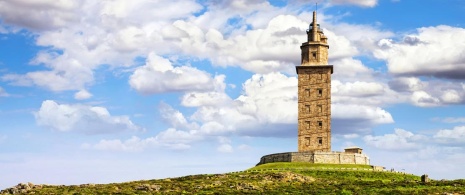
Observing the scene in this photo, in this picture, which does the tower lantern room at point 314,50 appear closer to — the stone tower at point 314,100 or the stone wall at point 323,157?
the stone tower at point 314,100

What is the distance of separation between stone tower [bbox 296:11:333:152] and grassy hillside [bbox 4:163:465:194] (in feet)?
71.4

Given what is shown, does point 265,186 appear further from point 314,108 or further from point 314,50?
point 314,50

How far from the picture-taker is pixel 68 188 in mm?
73812

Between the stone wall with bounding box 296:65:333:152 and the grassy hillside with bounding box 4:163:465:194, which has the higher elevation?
the stone wall with bounding box 296:65:333:152

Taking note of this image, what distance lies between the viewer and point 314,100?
110938mm

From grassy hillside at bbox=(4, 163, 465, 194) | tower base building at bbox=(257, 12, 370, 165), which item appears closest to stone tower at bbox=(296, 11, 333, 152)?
tower base building at bbox=(257, 12, 370, 165)

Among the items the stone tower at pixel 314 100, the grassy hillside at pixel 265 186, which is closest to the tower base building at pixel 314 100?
the stone tower at pixel 314 100

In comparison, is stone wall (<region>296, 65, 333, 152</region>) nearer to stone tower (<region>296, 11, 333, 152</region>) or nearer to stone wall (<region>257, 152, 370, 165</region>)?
stone tower (<region>296, 11, 333, 152</region>)

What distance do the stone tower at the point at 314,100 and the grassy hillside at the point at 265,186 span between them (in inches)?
857

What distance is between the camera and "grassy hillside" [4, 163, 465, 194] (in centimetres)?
6631

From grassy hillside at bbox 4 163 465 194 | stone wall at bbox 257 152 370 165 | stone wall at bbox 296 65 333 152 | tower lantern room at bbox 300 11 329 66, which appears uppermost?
tower lantern room at bbox 300 11 329 66

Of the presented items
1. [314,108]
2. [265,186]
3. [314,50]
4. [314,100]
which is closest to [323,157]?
[314,108]

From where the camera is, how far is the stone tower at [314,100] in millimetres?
109938

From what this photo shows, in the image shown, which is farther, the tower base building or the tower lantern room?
the tower lantern room
